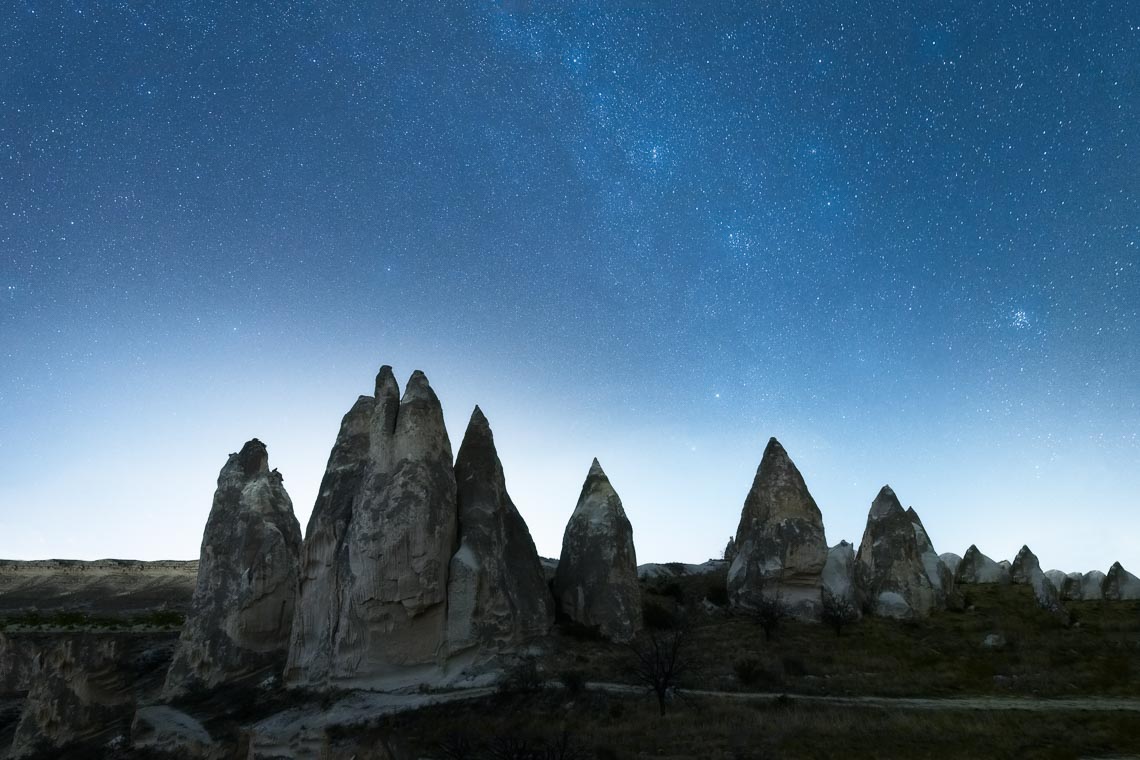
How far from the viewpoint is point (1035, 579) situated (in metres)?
39.3

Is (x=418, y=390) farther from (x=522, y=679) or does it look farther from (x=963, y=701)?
(x=963, y=701)

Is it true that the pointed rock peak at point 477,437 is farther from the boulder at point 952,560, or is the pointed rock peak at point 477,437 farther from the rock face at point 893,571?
the boulder at point 952,560

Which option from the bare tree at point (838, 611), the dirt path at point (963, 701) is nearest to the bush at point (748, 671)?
the dirt path at point (963, 701)

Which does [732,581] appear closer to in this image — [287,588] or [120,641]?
[287,588]

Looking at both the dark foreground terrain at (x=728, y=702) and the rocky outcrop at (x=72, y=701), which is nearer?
the dark foreground terrain at (x=728, y=702)

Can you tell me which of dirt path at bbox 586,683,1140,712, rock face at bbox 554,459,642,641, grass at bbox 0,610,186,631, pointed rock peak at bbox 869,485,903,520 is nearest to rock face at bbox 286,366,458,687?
rock face at bbox 554,459,642,641

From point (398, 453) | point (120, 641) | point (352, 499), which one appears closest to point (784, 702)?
point (398, 453)

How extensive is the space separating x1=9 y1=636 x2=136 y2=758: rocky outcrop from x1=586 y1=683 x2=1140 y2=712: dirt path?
20.2 metres

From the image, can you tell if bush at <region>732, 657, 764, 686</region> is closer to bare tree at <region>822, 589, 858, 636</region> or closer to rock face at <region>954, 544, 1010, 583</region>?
bare tree at <region>822, 589, 858, 636</region>

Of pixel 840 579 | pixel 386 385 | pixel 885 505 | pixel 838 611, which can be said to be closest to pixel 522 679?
pixel 386 385

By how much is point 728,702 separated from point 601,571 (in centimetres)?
1001

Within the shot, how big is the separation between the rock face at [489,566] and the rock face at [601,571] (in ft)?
5.02

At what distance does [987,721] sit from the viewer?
19281 millimetres

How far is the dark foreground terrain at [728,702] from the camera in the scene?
18.3 metres
